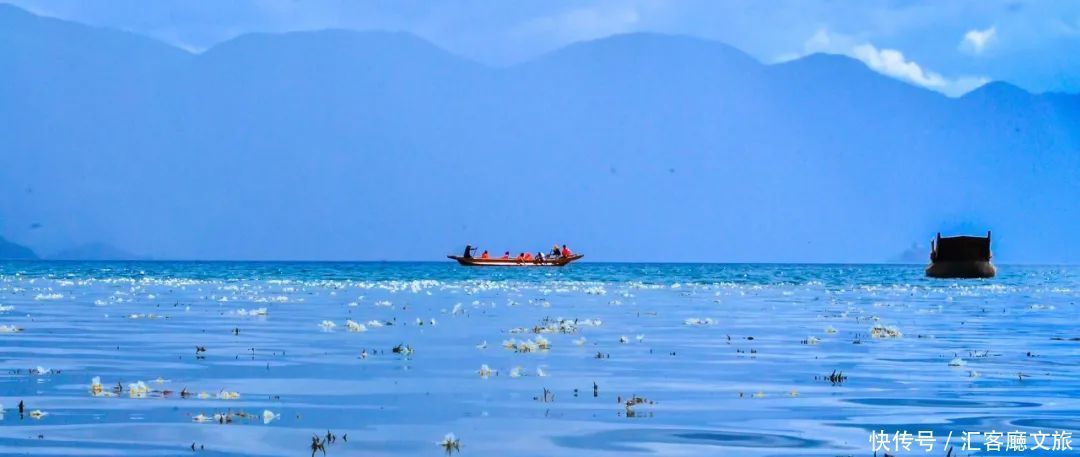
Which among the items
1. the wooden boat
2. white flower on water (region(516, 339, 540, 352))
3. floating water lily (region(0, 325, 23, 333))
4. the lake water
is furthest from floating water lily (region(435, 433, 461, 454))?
the wooden boat

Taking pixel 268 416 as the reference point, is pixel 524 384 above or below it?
above

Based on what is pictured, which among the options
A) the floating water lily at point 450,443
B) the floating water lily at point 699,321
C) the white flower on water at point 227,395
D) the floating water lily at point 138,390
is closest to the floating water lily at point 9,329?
the floating water lily at point 138,390

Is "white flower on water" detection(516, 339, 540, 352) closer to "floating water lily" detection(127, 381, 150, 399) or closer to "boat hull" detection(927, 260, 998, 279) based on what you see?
"floating water lily" detection(127, 381, 150, 399)

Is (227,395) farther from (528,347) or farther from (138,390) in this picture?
(528,347)

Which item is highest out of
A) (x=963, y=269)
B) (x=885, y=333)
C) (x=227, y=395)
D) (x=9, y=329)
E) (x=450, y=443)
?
(x=963, y=269)

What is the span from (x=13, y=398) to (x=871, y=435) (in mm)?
9756

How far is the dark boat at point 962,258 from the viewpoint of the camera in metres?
104

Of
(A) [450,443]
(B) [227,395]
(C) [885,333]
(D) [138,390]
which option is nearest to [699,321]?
(C) [885,333]

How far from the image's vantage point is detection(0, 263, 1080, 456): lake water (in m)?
→ 14.1

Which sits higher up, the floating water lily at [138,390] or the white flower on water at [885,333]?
the white flower on water at [885,333]

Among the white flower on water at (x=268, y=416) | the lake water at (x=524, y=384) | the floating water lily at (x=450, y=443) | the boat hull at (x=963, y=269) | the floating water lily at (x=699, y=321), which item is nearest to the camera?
the floating water lily at (x=450, y=443)

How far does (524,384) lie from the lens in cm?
1934

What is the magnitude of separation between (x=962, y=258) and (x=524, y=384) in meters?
90.4

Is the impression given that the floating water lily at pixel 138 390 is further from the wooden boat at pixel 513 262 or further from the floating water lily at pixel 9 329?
the wooden boat at pixel 513 262
